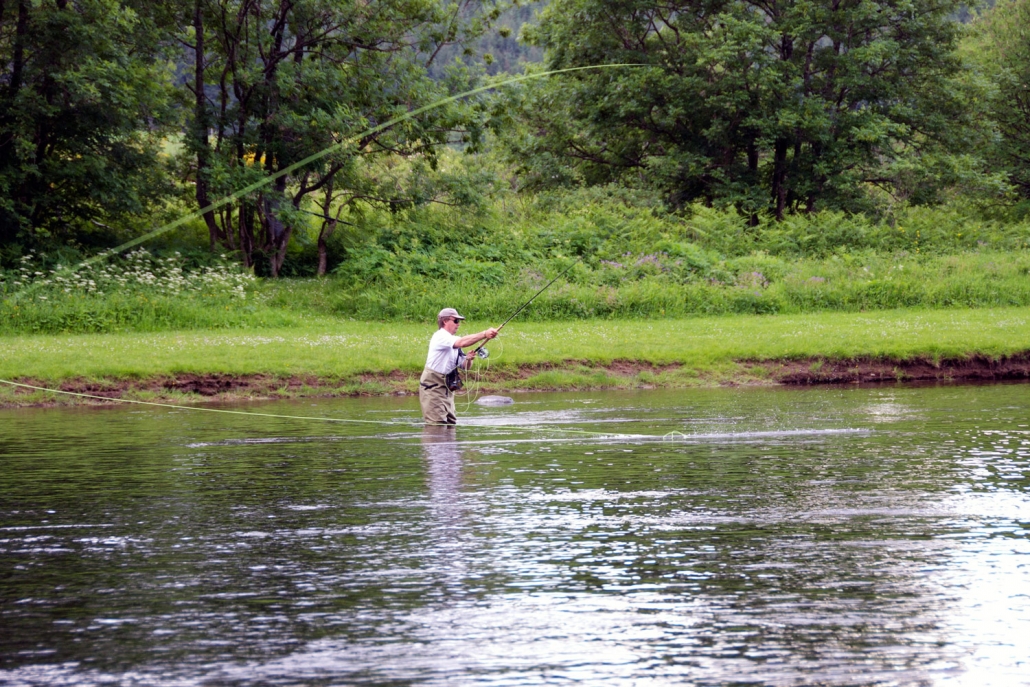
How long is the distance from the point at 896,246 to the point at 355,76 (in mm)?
13765

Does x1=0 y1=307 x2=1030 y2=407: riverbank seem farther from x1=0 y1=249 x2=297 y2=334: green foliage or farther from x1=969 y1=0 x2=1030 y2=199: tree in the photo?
x1=969 y1=0 x2=1030 y2=199: tree

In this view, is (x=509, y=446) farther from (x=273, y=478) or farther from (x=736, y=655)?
(x=736, y=655)

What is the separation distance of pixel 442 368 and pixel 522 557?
6.46 metres

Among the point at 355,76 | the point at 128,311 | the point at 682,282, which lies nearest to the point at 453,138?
the point at 355,76

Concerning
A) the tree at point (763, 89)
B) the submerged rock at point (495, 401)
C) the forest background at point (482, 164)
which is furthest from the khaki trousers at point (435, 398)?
the tree at point (763, 89)

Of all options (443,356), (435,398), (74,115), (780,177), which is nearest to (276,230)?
(74,115)

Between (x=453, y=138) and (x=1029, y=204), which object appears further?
(x=1029, y=204)

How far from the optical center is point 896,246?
30328 mm

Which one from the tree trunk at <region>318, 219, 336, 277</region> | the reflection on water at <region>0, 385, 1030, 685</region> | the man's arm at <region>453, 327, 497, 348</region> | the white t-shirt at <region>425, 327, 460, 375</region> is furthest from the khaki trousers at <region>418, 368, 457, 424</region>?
the tree trunk at <region>318, 219, 336, 277</region>

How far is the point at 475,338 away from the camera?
43.3 feet

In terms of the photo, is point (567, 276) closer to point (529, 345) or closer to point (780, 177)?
point (529, 345)

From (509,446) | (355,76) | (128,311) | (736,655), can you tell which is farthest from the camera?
(355,76)

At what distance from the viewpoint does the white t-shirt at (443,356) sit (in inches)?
538

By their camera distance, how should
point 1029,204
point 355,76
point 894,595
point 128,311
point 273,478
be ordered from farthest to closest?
point 1029,204
point 355,76
point 128,311
point 273,478
point 894,595
